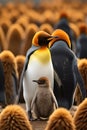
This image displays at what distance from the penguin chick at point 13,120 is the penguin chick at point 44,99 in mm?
1501

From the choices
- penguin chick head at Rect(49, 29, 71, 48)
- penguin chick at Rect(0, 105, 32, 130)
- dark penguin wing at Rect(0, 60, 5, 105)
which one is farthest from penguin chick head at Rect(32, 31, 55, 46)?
penguin chick at Rect(0, 105, 32, 130)

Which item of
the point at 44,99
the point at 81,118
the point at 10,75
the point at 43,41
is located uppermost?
the point at 43,41

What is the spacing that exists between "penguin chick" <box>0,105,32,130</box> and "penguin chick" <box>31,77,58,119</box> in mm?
1501

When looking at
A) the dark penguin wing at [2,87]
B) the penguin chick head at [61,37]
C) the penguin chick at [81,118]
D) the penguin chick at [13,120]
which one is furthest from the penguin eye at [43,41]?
the penguin chick at [13,120]

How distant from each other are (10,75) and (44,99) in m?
1.33

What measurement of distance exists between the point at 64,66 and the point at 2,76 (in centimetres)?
68

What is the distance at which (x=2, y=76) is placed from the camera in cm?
861

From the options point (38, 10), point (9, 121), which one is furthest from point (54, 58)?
point (38, 10)

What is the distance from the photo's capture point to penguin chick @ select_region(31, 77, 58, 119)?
25.4ft

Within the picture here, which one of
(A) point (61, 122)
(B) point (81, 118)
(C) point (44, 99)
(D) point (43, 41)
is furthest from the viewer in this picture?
(D) point (43, 41)

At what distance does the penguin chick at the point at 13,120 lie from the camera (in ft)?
20.2

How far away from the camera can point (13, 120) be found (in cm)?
618

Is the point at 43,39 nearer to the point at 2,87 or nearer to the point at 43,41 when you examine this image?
the point at 43,41

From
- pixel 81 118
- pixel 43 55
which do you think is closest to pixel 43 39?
pixel 43 55
